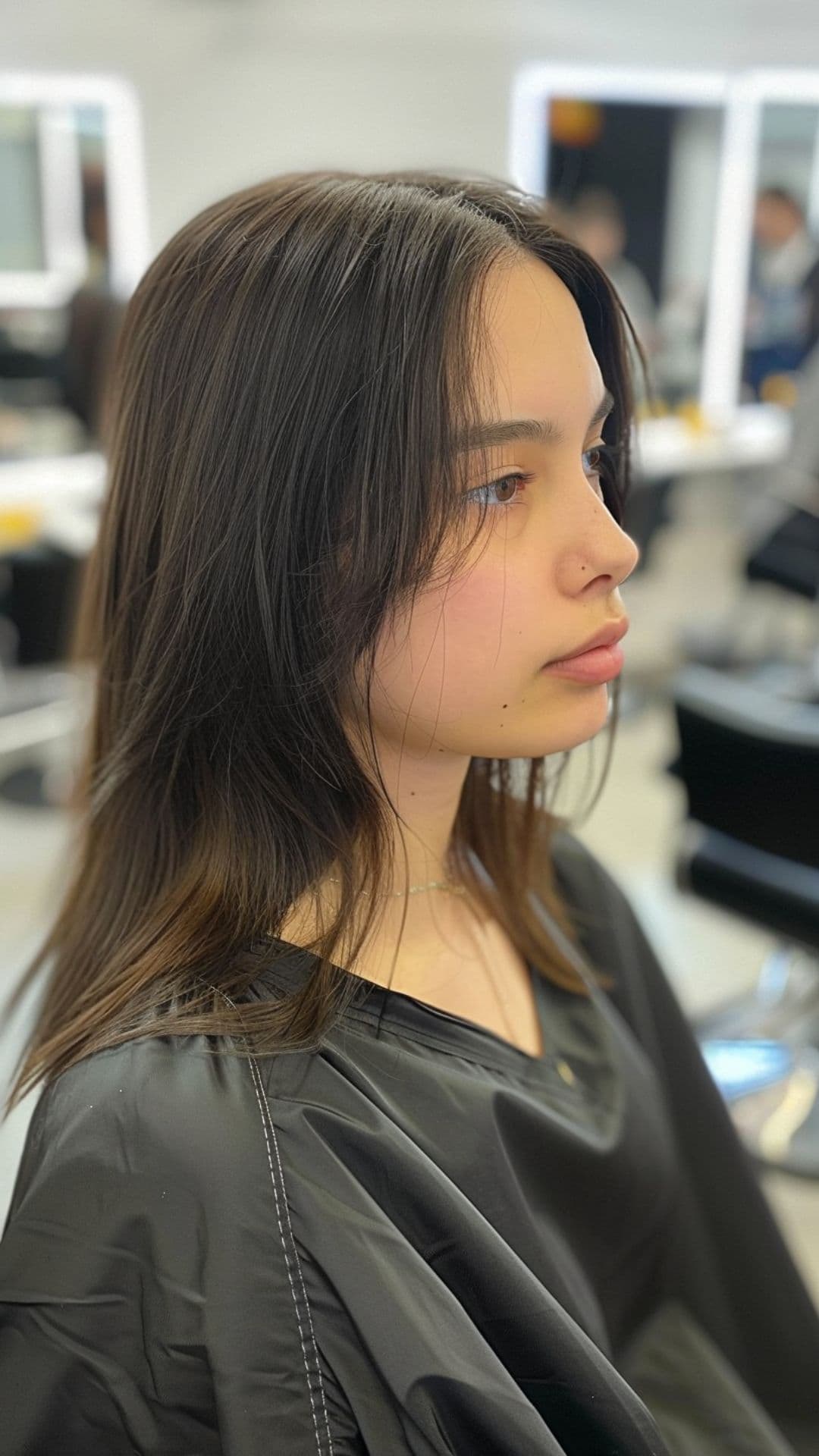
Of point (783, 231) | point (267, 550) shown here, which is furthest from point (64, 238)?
point (267, 550)

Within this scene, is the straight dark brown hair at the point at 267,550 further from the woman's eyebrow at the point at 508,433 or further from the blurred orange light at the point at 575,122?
the blurred orange light at the point at 575,122

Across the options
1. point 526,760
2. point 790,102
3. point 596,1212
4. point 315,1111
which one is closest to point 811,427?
point 790,102

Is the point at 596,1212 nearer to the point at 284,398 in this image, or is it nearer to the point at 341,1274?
the point at 341,1274

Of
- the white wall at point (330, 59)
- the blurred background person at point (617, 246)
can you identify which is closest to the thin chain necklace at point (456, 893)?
the white wall at point (330, 59)

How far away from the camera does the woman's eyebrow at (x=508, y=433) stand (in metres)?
0.67

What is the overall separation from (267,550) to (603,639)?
0.20 m

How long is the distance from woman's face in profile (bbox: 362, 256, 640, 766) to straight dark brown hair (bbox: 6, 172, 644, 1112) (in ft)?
0.05

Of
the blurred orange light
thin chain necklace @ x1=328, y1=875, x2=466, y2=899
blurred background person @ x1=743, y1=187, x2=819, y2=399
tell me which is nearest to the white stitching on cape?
thin chain necklace @ x1=328, y1=875, x2=466, y2=899

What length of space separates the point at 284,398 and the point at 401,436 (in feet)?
0.21

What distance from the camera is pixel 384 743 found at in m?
0.78

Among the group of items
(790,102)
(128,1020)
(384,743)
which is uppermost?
(790,102)

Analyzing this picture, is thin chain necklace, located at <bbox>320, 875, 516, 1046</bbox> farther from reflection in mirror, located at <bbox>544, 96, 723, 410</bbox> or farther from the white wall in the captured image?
reflection in mirror, located at <bbox>544, 96, 723, 410</bbox>

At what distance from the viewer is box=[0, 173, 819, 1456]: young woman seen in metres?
0.61

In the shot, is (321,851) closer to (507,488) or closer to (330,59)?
(507,488)
